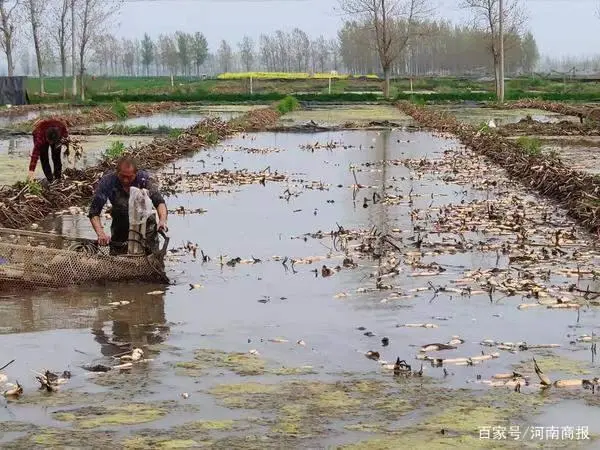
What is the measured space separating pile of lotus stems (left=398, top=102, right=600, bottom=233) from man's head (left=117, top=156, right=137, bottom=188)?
566cm

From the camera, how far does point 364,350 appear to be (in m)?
6.61

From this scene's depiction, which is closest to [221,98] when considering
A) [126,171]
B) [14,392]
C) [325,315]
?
[126,171]

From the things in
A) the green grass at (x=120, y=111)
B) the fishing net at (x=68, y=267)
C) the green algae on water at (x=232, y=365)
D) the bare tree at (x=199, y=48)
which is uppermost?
the bare tree at (x=199, y=48)

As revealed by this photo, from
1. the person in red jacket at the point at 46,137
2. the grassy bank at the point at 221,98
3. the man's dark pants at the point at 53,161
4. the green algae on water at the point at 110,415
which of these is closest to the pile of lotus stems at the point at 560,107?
the grassy bank at the point at 221,98

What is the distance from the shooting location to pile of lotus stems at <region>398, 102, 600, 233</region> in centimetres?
1217

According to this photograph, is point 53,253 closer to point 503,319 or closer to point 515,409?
point 503,319

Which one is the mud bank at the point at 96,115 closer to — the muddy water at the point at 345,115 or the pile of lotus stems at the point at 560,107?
→ the muddy water at the point at 345,115

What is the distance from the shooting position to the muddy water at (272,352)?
199 inches

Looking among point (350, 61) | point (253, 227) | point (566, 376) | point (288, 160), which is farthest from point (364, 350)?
point (350, 61)

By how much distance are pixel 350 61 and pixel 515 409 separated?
14101 centimetres

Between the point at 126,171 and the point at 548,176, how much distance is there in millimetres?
8757

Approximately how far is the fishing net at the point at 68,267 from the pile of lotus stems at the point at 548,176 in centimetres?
561

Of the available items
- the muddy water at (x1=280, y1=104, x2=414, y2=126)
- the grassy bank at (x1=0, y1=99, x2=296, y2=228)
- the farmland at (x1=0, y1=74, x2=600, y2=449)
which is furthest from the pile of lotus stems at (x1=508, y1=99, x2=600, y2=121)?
the farmland at (x1=0, y1=74, x2=600, y2=449)

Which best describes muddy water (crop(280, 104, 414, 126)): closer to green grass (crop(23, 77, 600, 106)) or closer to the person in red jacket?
green grass (crop(23, 77, 600, 106))
